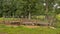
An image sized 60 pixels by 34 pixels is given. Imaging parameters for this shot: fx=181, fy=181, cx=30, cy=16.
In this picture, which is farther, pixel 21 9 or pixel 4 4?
pixel 4 4

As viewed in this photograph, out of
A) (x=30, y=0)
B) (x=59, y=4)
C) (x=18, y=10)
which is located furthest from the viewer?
(x=18, y=10)

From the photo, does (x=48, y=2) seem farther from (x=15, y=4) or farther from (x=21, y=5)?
(x=15, y=4)

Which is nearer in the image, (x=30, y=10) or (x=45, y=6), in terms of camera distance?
(x=45, y=6)

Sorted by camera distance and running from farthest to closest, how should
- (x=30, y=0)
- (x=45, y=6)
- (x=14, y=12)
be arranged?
(x=14, y=12)
(x=30, y=0)
(x=45, y=6)

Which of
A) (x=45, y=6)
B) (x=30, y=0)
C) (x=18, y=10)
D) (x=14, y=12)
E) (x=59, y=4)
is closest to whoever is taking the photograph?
(x=59, y=4)

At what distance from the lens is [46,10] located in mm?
60219

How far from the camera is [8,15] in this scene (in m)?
81.4

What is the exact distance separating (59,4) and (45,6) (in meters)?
6.43

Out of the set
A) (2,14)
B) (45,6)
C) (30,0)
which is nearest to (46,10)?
(45,6)

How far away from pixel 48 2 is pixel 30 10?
10.6 m

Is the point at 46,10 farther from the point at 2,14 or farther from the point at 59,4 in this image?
the point at 2,14

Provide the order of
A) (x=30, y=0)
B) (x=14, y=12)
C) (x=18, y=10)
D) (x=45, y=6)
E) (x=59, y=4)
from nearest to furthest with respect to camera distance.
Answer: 1. (x=59, y=4)
2. (x=45, y=6)
3. (x=30, y=0)
4. (x=18, y=10)
5. (x=14, y=12)

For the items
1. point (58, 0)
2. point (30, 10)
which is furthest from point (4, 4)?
point (58, 0)

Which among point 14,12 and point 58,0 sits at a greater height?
point 58,0
